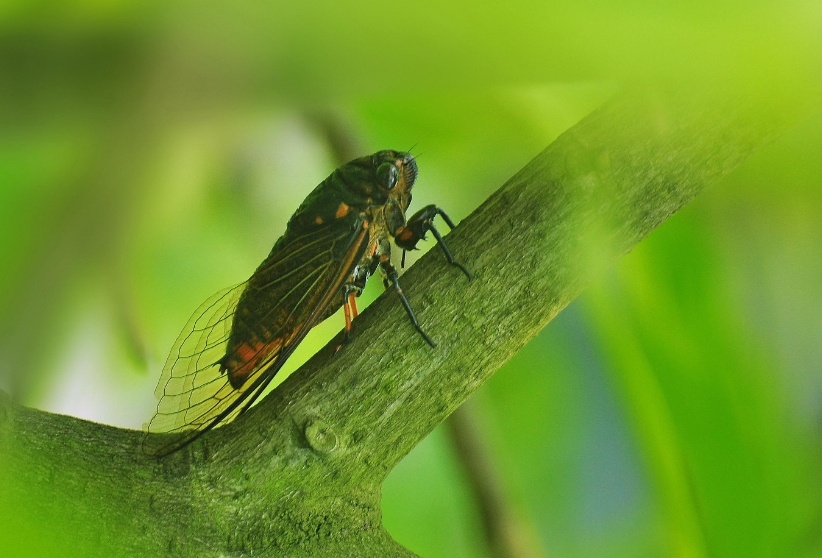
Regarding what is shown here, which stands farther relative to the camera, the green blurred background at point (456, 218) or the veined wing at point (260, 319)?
the veined wing at point (260, 319)

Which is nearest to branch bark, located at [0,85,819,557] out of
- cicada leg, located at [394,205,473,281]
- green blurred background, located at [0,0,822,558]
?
green blurred background, located at [0,0,822,558]

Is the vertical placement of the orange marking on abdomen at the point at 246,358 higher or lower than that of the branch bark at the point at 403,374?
higher

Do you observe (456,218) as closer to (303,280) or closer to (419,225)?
(419,225)

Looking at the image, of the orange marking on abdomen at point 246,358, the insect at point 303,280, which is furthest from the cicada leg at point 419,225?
the orange marking on abdomen at point 246,358

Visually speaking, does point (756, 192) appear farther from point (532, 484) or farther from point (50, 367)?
point (50, 367)

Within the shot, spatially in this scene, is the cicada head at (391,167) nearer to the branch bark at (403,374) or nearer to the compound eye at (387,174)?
the compound eye at (387,174)

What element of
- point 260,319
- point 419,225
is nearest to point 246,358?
point 260,319

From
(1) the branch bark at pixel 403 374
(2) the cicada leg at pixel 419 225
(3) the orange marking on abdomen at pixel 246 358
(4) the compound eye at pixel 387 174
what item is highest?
(4) the compound eye at pixel 387 174
